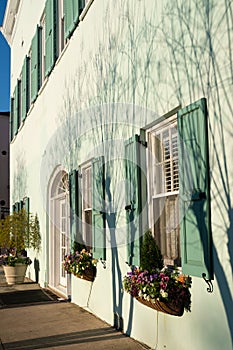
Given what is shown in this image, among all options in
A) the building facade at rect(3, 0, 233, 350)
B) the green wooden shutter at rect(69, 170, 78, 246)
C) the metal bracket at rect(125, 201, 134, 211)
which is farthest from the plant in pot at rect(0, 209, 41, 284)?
the metal bracket at rect(125, 201, 134, 211)

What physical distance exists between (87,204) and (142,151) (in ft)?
8.77

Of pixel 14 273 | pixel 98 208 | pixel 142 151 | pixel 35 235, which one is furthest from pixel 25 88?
pixel 142 151

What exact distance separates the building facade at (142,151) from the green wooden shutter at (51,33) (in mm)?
46

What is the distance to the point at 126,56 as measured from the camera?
6.09 m

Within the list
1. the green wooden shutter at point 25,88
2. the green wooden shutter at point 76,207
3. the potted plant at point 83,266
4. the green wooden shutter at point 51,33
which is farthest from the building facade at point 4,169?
the potted plant at point 83,266

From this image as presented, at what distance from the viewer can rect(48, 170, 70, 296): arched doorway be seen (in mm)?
10211

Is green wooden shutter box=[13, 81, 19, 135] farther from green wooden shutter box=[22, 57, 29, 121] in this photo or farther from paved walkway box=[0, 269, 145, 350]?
paved walkway box=[0, 269, 145, 350]

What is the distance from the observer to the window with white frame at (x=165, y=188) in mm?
5027

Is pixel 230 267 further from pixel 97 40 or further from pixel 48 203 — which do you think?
pixel 48 203

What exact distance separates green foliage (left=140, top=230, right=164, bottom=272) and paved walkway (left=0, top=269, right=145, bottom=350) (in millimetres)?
1038

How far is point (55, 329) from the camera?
624 centimetres

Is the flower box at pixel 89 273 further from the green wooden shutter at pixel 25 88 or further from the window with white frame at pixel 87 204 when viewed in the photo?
the green wooden shutter at pixel 25 88

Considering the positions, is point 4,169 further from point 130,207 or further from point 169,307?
point 169,307

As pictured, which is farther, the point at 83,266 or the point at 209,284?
the point at 83,266
